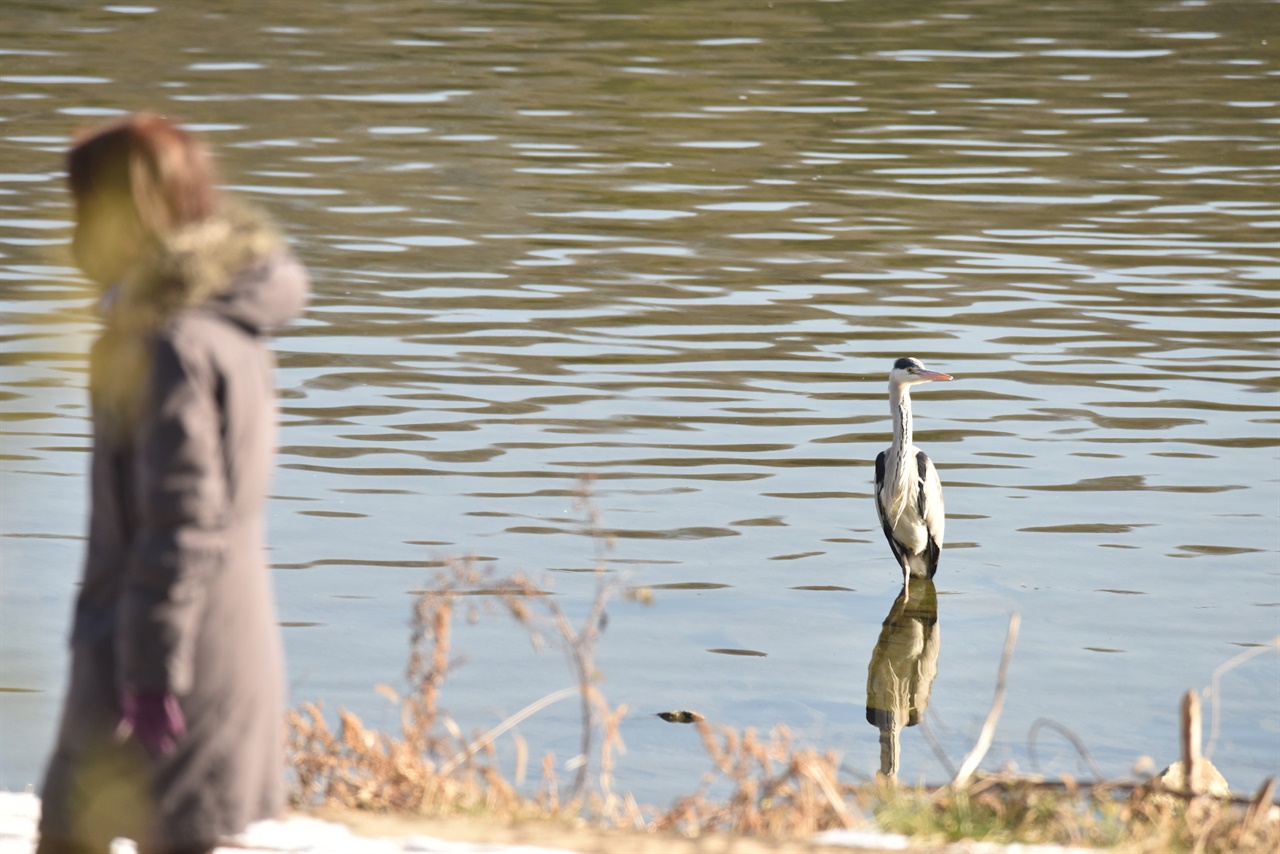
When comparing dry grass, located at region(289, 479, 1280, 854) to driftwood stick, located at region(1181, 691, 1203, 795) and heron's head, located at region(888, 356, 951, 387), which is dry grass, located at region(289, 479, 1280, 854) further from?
heron's head, located at region(888, 356, 951, 387)

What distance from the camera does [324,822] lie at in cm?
555

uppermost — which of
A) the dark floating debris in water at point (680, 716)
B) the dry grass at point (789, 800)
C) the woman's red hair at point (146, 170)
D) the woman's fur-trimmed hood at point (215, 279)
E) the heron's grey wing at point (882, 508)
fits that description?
the woman's red hair at point (146, 170)

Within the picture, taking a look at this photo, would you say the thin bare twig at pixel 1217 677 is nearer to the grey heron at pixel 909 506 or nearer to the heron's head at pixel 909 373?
the grey heron at pixel 909 506

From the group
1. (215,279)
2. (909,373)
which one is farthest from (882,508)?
(215,279)

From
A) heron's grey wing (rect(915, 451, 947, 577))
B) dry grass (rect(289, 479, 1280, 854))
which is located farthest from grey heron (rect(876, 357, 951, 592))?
dry grass (rect(289, 479, 1280, 854))

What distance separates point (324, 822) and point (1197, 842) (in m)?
2.44

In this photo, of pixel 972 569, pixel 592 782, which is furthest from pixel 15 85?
pixel 592 782

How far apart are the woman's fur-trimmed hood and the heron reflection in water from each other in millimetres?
5104

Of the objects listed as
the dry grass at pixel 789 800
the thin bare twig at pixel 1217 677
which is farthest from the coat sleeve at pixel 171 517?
the thin bare twig at pixel 1217 677

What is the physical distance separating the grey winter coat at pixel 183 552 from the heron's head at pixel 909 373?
8.13 m

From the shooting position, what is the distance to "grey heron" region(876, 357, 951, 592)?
1073 cm

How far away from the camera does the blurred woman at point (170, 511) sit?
3.65 meters

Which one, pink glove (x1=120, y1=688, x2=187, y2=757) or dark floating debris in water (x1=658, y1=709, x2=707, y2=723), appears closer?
pink glove (x1=120, y1=688, x2=187, y2=757)

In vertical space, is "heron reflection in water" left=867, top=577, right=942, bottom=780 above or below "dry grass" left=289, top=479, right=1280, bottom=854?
below
